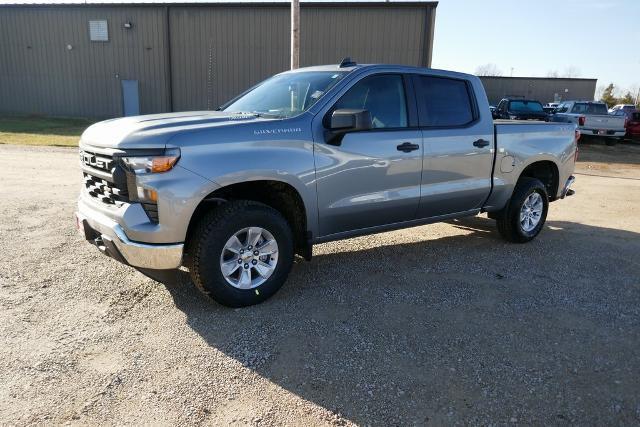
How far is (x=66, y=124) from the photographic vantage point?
23.7 metres

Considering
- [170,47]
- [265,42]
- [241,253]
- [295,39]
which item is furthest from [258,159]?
[170,47]

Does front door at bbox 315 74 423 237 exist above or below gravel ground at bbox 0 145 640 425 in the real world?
above

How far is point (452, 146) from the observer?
5199 millimetres

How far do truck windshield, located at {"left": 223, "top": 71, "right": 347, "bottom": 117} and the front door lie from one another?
0.26 meters

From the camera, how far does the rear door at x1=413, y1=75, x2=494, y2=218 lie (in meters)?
5.05

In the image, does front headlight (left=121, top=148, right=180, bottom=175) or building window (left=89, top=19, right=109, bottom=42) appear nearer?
front headlight (left=121, top=148, right=180, bottom=175)

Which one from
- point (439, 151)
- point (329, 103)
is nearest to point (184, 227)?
point (329, 103)

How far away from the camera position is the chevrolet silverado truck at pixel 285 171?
11.9ft

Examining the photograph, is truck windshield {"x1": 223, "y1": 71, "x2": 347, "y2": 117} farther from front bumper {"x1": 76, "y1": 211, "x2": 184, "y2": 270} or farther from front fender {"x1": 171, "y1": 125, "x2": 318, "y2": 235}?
front bumper {"x1": 76, "y1": 211, "x2": 184, "y2": 270}

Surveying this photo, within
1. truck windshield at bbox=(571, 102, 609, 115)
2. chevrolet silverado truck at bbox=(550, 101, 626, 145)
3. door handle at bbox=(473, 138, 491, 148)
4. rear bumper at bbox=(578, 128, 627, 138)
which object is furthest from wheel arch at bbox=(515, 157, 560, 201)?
truck windshield at bbox=(571, 102, 609, 115)

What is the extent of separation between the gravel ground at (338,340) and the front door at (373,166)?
655 mm

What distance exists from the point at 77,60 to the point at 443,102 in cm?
2639

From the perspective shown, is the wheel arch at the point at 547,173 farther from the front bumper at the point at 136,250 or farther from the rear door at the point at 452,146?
the front bumper at the point at 136,250

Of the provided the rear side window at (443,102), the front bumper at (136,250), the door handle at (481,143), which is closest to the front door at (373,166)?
the rear side window at (443,102)
